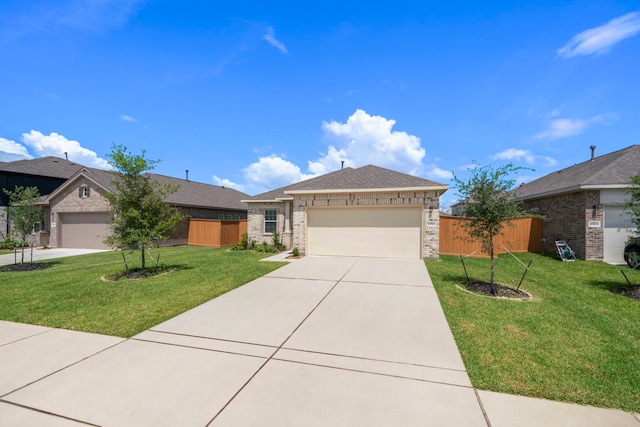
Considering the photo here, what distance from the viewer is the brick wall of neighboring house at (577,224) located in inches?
436

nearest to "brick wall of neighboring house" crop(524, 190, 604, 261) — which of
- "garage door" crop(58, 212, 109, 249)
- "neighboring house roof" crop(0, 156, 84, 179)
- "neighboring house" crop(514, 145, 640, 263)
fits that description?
"neighboring house" crop(514, 145, 640, 263)

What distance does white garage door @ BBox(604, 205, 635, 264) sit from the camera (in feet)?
35.6

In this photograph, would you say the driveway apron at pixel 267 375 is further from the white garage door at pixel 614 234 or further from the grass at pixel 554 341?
the white garage door at pixel 614 234

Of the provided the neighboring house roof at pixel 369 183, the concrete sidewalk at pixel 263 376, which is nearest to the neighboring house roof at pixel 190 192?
the neighboring house roof at pixel 369 183

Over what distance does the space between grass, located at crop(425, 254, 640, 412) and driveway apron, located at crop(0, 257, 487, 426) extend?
423 millimetres

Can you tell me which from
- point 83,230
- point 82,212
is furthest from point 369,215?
point 83,230

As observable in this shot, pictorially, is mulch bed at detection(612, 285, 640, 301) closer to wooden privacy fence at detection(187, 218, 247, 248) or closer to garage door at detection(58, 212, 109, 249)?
wooden privacy fence at detection(187, 218, 247, 248)

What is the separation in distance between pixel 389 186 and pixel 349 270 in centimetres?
470

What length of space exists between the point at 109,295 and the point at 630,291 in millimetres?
13051

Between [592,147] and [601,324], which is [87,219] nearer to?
[601,324]

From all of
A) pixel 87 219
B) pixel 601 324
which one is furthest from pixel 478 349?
pixel 87 219

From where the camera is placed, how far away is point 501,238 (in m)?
13.1

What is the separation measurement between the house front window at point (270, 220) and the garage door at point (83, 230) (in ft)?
34.3

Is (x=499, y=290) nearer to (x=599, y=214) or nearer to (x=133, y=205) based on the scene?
(x=599, y=214)
